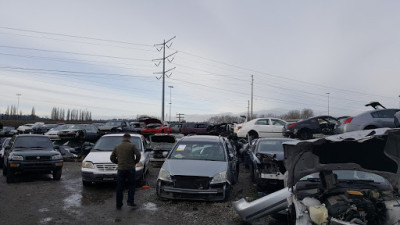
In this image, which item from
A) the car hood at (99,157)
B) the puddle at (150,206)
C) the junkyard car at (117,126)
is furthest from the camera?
the junkyard car at (117,126)

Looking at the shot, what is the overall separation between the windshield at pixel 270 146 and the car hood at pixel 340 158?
568 centimetres

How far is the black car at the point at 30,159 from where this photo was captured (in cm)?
1014

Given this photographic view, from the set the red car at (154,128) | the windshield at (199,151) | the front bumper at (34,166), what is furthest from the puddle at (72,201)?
the red car at (154,128)

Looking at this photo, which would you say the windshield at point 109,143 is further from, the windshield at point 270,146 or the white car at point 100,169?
the windshield at point 270,146

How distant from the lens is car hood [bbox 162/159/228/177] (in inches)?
291

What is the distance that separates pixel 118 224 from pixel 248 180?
5725 mm

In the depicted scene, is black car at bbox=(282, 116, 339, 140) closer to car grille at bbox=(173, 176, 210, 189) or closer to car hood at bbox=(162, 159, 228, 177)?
car hood at bbox=(162, 159, 228, 177)

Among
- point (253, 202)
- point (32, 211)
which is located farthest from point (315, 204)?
point (32, 211)

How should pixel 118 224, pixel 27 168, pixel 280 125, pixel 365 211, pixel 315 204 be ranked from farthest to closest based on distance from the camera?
pixel 280 125 < pixel 27 168 < pixel 118 224 < pixel 315 204 < pixel 365 211

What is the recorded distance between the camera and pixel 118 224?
5.96 meters

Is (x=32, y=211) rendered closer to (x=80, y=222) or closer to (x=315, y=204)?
(x=80, y=222)

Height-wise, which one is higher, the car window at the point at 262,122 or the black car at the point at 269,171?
the car window at the point at 262,122

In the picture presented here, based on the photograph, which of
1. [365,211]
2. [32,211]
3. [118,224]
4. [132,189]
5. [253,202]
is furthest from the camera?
[132,189]

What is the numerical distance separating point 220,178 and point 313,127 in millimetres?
10332
